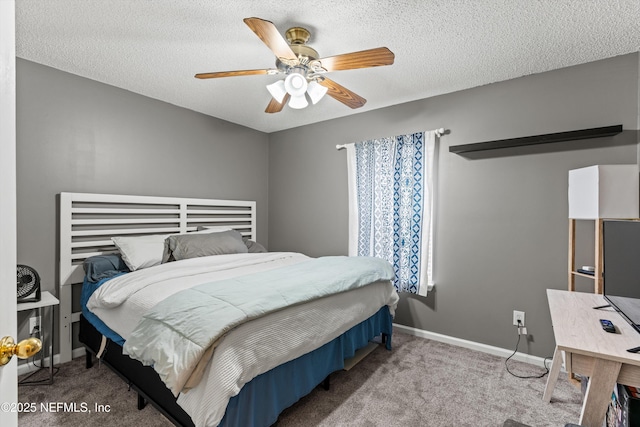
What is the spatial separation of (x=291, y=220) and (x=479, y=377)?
8.94 ft

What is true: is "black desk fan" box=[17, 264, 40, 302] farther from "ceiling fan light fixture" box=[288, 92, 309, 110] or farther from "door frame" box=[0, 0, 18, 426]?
"ceiling fan light fixture" box=[288, 92, 309, 110]

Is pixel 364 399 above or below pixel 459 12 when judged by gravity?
below

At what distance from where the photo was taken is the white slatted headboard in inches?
100

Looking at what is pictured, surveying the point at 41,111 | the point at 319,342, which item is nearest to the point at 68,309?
the point at 41,111

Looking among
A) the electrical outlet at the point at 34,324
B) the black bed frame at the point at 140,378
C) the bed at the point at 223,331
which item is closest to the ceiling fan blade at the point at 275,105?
the bed at the point at 223,331

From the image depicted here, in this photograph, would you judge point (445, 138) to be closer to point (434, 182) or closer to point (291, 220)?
point (434, 182)

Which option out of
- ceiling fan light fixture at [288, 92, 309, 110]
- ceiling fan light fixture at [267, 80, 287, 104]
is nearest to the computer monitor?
ceiling fan light fixture at [288, 92, 309, 110]

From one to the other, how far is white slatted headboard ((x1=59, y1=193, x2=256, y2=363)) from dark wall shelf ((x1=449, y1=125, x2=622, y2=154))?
110 inches

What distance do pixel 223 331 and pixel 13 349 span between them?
2.70 feet

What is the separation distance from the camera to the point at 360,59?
1812mm

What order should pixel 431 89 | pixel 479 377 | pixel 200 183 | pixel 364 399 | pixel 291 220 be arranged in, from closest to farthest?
pixel 364 399, pixel 479 377, pixel 431 89, pixel 200 183, pixel 291 220

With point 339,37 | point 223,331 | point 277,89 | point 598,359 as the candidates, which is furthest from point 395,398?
point 339,37

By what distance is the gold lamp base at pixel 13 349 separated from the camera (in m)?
0.61

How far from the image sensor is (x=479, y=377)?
2.37 m
